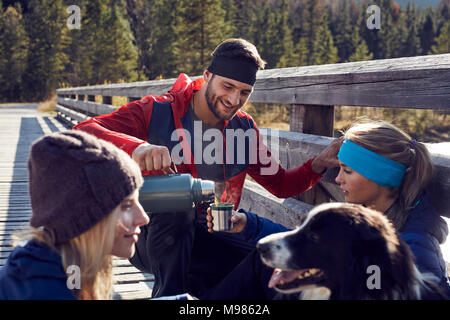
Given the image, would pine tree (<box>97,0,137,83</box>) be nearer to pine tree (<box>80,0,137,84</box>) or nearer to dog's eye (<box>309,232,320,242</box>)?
pine tree (<box>80,0,137,84</box>)

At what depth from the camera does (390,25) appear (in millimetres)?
89938

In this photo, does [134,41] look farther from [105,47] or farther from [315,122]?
[315,122]

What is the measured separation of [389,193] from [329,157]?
0.52 m

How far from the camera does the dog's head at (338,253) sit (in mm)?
1924

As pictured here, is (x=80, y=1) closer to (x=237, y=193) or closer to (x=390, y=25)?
(x=390, y=25)

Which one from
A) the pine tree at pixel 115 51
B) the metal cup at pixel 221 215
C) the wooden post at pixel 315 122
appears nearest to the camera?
the metal cup at pixel 221 215

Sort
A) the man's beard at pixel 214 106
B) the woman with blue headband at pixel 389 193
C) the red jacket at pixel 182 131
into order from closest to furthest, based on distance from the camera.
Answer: the woman with blue headband at pixel 389 193, the red jacket at pixel 182 131, the man's beard at pixel 214 106

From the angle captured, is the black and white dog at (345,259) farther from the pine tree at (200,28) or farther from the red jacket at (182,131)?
the pine tree at (200,28)

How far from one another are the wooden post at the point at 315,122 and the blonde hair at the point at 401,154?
0.71 metres

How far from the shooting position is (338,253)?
79.6 inches

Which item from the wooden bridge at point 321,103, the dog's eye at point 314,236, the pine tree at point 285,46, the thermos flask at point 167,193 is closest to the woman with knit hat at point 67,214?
the thermos flask at point 167,193

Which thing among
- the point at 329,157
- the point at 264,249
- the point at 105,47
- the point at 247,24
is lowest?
the point at 264,249

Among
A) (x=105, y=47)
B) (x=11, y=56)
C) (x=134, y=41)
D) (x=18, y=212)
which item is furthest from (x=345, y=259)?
(x=134, y=41)

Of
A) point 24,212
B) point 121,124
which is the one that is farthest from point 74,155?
point 24,212
